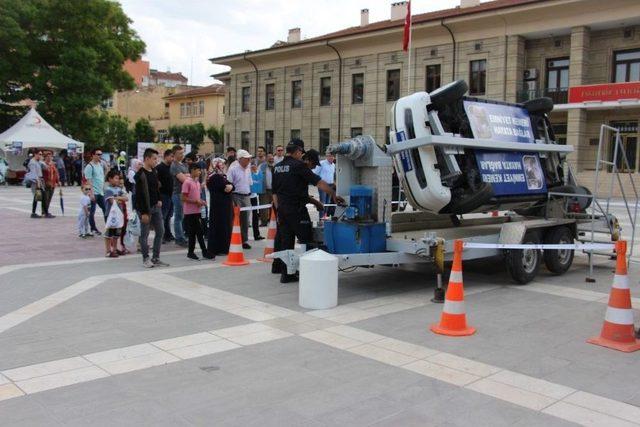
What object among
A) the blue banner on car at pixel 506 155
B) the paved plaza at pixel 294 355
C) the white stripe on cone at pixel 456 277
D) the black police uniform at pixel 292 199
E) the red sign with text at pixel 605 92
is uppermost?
the red sign with text at pixel 605 92

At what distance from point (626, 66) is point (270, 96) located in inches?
1030

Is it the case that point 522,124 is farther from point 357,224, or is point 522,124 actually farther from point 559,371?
point 559,371

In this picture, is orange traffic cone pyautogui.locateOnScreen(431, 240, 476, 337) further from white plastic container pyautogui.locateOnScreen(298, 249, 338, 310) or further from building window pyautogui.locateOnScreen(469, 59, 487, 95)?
building window pyautogui.locateOnScreen(469, 59, 487, 95)

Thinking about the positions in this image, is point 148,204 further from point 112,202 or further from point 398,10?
point 398,10

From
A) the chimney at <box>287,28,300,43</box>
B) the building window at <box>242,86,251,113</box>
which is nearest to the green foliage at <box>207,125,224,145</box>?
the chimney at <box>287,28,300,43</box>

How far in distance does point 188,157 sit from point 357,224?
551 cm

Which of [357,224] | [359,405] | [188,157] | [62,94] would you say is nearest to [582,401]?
[359,405]

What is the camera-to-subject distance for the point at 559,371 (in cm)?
514

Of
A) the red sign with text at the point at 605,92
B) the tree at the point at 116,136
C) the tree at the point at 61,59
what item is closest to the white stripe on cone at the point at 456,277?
the red sign with text at the point at 605,92

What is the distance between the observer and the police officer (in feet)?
28.2

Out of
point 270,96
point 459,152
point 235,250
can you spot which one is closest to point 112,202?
point 235,250

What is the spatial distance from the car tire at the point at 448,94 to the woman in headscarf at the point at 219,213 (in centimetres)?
439

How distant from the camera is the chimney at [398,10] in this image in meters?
43.5

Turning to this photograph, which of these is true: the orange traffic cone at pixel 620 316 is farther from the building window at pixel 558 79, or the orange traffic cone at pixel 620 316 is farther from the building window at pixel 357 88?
the building window at pixel 357 88
